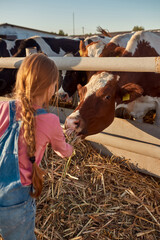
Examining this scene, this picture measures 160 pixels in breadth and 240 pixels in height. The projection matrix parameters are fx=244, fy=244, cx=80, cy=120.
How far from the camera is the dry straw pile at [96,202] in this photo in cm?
201

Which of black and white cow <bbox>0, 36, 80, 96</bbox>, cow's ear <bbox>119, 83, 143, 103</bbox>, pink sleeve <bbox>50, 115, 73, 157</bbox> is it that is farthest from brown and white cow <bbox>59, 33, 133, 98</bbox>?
pink sleeve <bbox>50, 115, 73, 157</bbox>

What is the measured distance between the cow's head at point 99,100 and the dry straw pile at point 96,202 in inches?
18.7

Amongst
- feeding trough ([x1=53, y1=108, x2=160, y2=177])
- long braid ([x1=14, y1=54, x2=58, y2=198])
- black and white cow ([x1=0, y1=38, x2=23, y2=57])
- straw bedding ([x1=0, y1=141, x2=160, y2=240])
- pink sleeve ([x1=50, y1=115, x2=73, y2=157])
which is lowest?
straw bedding ([x1=0, y1=141, x2=160, y2=240])

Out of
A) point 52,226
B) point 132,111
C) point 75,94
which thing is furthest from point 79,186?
point 75,94

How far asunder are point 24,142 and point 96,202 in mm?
1244

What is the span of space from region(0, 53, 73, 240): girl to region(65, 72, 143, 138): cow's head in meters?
0.96

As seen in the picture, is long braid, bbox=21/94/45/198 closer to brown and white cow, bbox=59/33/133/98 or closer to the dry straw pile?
the dry straw pile

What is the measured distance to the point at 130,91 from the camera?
2.51 metres

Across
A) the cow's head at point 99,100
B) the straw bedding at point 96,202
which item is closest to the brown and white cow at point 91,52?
the cow's head at point 99,100

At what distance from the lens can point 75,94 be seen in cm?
489

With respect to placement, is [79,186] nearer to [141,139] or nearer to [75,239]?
[75,239]

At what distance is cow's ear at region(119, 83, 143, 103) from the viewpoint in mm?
2451

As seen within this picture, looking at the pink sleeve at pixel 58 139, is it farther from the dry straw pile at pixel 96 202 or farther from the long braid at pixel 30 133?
the dry straw pile at pixel 96 202

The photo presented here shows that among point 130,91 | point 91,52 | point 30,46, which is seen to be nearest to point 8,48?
point 30,46
